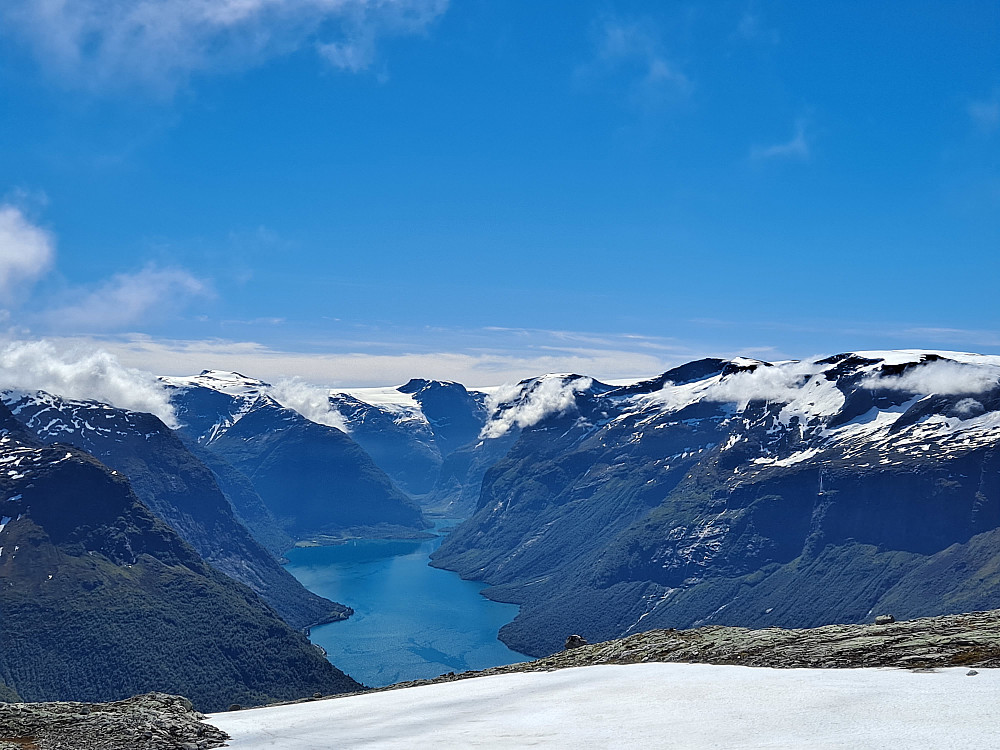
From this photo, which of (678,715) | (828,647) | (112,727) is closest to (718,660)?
(828,647)

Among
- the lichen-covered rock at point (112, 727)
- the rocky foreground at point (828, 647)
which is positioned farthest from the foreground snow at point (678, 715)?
the rocky foreground at point (828, 647)

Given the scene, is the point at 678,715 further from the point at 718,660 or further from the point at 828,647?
the point at 828,647

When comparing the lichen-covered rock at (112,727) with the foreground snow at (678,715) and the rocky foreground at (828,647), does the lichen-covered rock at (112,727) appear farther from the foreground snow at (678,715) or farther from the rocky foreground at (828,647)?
the rocky foreground at (828,647)

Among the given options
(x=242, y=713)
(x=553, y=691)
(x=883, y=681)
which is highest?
(x=883, y=681)

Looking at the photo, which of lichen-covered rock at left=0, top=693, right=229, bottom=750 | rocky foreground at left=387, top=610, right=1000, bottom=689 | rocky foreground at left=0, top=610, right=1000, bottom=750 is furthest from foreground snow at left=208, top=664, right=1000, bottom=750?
rocky foreground at left=387, top=610, right=1000, bottom=689

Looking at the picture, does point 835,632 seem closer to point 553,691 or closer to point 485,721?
point 553,691

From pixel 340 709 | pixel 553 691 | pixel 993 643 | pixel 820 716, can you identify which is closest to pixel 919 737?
pixel 820 716
